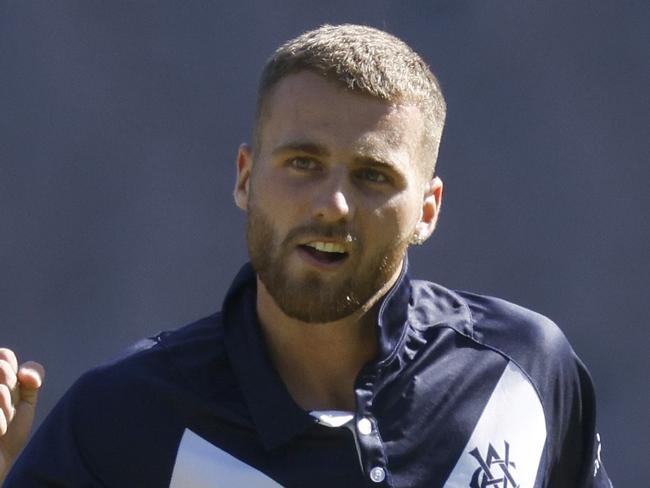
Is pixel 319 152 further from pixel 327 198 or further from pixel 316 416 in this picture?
pixel 316 416

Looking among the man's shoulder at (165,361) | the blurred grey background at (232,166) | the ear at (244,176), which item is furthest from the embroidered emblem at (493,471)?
the blurred grey background at (232,166)

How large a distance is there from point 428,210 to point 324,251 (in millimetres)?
355

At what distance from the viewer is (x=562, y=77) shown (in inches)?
198

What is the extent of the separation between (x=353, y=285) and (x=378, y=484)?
0.33 metres

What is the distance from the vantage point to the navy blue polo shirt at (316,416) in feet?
8.93

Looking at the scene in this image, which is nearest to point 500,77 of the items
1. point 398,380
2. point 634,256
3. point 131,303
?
point 634,256

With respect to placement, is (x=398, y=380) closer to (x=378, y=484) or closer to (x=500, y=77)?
(x=378, y=484)

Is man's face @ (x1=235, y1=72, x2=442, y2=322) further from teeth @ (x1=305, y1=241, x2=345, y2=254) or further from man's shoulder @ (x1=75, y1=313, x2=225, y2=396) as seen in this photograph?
man's shoulder @ (x1=75, y1=313, x2=225, y2=396)

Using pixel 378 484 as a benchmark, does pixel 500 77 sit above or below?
above

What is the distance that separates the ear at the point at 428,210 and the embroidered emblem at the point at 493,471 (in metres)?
0.40

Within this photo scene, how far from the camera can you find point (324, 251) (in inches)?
110

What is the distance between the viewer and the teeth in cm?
277

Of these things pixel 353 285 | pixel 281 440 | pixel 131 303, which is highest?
pixel 353 285

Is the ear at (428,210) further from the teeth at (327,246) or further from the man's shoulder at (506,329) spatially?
the teeth at (327,246)
